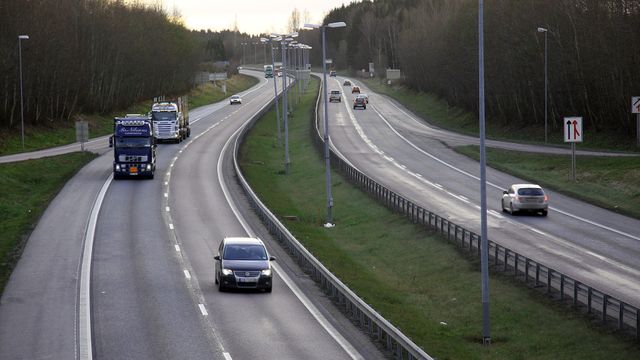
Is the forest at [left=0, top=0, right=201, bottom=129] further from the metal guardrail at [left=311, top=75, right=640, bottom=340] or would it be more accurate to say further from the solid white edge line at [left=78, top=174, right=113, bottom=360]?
the metal guardrail at [left=311, top=75, right=640, bottom=340]

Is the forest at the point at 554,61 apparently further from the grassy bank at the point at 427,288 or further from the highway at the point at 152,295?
the highway at the point at 152,295

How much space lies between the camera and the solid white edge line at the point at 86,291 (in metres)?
25.6

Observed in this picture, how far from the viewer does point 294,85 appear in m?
189

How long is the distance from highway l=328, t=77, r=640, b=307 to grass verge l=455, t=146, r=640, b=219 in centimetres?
108

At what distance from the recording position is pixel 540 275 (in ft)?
112

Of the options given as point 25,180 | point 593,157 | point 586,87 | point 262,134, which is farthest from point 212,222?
point 262,134

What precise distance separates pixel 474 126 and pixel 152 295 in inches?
3223

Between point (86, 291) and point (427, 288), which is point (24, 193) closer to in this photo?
point (86, 291)

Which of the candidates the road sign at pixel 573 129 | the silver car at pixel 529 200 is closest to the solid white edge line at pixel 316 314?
the silver car at pixel 529 200

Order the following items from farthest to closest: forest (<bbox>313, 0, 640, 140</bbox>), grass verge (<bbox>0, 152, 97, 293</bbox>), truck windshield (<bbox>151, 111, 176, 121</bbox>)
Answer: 1. truck windshield (<bbox>151, 111, 176, 121</bbox>)
2. forest (<bbox>313, 0, 640, 140</bbox>)
3. grass verge (<bbox>0, 152, 97, 293</bbox>)

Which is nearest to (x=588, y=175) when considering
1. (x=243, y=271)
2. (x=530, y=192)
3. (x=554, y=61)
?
(x=530, y=192)

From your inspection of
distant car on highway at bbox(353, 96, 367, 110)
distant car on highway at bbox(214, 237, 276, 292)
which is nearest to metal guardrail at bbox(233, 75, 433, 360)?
distant car on highway at bbox(214, 237, 276, 292)

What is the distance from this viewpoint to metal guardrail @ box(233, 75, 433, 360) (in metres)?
23.9

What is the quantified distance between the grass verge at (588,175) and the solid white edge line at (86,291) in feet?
84.7
